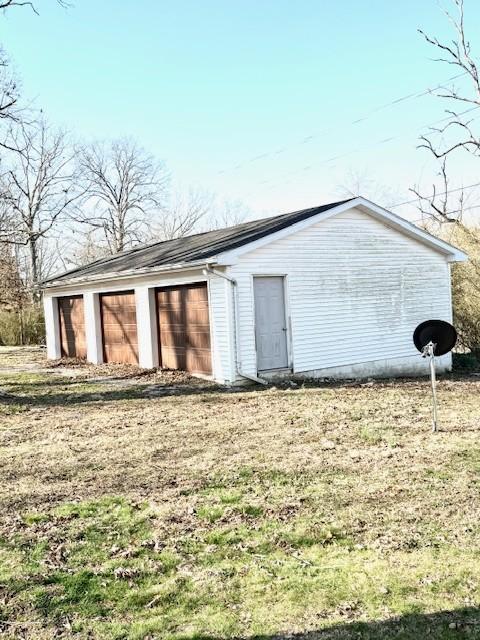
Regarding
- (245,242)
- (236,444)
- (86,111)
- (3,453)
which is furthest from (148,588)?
(86,111)

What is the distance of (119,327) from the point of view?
53.4 ft

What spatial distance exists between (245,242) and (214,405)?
3767 mm

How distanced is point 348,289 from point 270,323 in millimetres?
2506

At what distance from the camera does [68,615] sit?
11.1 feet

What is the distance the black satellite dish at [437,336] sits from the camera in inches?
308

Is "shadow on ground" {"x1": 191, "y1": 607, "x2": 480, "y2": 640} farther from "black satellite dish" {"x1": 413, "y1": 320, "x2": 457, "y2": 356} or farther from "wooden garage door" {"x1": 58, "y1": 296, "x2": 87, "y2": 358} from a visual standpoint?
"wooden garage door" {"x1": 58, "y1": 296, "x2": 87, "y2": 358}


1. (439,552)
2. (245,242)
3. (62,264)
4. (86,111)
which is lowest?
(439,552)

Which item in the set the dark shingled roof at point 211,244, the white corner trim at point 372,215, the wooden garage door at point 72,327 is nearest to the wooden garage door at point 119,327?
the dark shingled roof at point 211,244

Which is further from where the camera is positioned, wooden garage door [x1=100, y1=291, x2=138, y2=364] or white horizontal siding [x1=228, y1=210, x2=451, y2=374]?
wooden garage door [x1=100, y1=291, x2=138, y2=364]

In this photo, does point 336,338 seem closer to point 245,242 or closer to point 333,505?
point 245,242

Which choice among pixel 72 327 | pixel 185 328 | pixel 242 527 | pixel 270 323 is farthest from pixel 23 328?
pixel 242 527

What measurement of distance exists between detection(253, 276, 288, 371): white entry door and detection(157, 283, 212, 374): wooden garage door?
1.10 meters

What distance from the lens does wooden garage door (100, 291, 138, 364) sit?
15633 millimetres

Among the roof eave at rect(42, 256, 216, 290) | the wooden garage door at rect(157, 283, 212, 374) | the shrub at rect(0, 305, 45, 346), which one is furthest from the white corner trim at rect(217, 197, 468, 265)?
the shrub at rect(0, 305, 45, 346)
